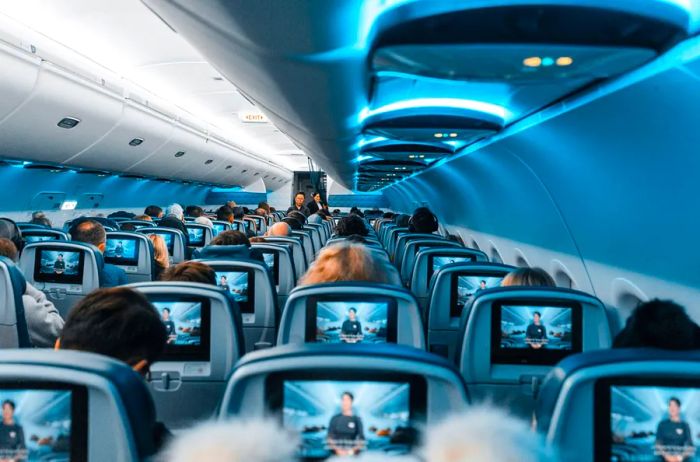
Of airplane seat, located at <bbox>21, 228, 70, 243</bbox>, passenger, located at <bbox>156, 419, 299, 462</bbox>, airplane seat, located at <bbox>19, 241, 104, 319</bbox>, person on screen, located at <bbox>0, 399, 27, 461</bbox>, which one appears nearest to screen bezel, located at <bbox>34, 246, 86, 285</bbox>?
airplane seat, located at <bbox>19, 241, 104, 319</bbox>

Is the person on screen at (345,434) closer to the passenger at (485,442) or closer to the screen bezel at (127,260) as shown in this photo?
the passenger at (485,442)

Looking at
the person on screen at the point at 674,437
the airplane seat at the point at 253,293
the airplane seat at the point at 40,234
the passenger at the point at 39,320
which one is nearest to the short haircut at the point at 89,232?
the airplane seat at the point at 40,234

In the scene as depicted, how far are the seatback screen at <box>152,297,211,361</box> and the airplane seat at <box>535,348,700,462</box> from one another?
219cm

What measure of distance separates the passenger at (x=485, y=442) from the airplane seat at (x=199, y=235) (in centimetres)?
1136

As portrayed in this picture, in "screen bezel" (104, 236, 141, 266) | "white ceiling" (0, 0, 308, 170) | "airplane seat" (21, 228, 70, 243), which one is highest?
"white ceiling" (0, 0, 308, 170)

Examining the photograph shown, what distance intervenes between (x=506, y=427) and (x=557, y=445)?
102cm

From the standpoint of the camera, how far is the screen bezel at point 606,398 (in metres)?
2.33

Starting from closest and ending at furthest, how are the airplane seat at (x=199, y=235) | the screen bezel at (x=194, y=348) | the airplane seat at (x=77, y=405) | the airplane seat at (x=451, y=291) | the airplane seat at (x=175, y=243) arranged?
the airplane seat at (x=77, y=405) → the screen bezel at (x=194, y=348) → the airplane seat at (x=451, y=291) → the airplane seat at (x=175, y=243) → the airplane seat at (x=199, y=235)

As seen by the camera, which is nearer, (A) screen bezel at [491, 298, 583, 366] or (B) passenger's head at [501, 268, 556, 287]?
(A) screen bezel at [491, 298, 583, 366]

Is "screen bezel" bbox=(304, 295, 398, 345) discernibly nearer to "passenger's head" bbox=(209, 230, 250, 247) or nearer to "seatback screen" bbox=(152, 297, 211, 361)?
"seatback screen" bbox=(152, 297, 211, 361)

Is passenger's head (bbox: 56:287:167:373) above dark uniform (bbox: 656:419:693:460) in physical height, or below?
above

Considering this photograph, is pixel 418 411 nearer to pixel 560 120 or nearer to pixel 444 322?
pixel 444 322

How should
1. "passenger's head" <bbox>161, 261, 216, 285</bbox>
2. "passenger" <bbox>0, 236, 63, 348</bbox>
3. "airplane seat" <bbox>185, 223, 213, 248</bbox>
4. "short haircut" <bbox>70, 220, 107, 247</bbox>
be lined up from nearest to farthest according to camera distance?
"passenger's head" <bbox>161, 261, 216, 285</bbox> → "passenger" <bbox>0, 236, 63, 348</bbox> → "short haircut" <bbox>70, 220, 107, 247</bbox> → "airplane seat" <bbox>185, 223, 213, 248</bbox>

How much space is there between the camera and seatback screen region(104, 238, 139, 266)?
8.71m
